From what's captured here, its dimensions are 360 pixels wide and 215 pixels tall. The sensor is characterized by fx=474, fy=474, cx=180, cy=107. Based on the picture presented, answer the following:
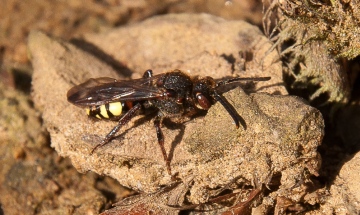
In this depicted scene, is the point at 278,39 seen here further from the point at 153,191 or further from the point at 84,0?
the point at 84,0

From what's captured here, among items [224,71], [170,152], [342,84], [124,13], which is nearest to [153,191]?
[170,152]

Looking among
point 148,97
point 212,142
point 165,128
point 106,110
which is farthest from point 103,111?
point 212,142

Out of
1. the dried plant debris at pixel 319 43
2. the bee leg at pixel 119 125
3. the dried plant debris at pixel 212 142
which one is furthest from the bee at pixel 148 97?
the dried plant debris at pixel 319 43

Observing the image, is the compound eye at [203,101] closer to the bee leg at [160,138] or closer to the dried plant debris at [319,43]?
the bee leg at [160,138]

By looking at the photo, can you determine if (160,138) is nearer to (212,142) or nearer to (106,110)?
(212,142)

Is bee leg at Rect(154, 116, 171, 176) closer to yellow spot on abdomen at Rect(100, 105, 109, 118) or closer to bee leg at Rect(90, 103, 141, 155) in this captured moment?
bee leg at Rect(90, 103, 141, 155)

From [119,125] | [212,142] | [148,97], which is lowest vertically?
[212,142]
